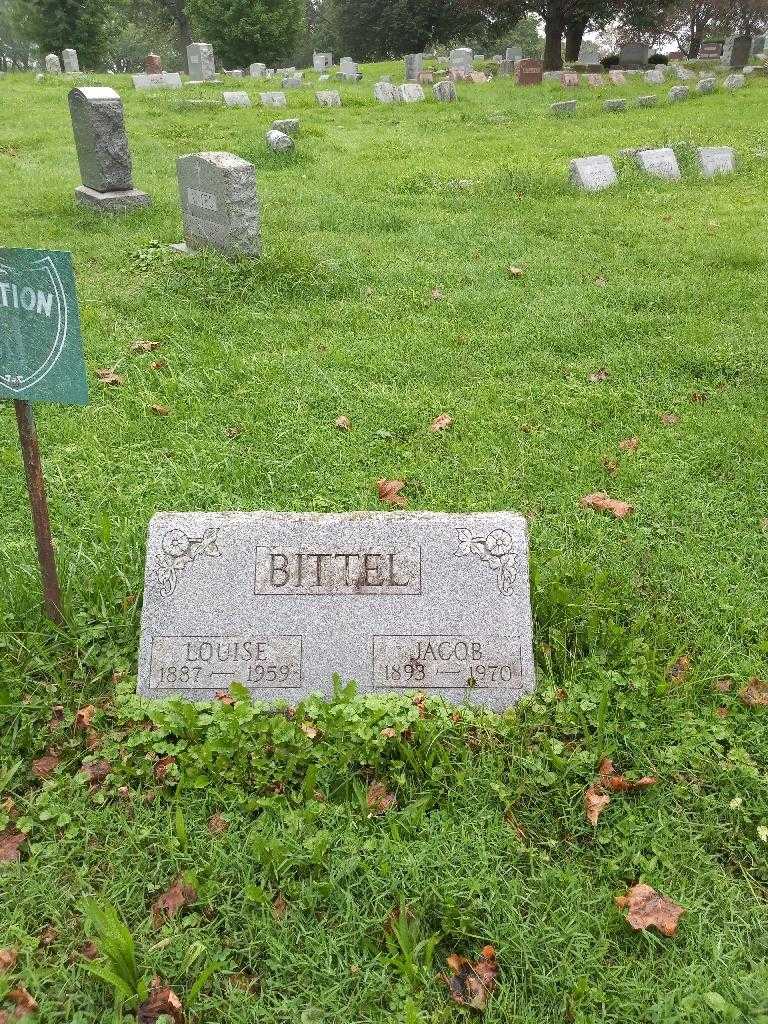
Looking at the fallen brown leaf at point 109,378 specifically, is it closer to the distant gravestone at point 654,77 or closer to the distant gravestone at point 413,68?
the distant gravestone at point 654,77

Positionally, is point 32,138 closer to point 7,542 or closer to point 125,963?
point 7,542

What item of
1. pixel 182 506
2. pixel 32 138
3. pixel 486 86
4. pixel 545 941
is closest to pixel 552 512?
pixel 182 506

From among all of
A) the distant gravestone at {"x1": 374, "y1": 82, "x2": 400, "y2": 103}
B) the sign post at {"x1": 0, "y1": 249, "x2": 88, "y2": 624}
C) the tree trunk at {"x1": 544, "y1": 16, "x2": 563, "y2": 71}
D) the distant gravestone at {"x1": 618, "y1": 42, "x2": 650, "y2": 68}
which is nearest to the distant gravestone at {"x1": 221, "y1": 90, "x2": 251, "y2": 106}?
the distant gravestone at {"x1": 374, "y1": 82, "x2": 400, "y2": 103}

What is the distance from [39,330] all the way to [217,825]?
1820mm

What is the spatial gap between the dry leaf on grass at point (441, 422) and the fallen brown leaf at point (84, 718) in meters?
2.73

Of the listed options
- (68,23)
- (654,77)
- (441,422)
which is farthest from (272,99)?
(68,23)

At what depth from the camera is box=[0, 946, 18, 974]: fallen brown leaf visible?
224cm

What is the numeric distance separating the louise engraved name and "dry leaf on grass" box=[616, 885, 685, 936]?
1.26m

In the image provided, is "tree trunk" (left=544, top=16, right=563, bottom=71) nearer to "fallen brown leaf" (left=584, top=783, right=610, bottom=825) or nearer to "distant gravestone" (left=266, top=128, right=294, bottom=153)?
"distant gravestone" (left=266, top=128, right=294, bottom=153)

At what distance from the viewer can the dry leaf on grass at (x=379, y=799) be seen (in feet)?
8.84

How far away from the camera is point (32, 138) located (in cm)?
1454

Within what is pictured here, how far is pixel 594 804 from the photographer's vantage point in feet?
8.82

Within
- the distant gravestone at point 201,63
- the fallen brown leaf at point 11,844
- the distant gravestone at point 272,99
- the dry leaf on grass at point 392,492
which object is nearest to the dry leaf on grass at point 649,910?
the fallen brown leaf at point 11,844

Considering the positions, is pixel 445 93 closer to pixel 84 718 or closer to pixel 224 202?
pixel 224 202
